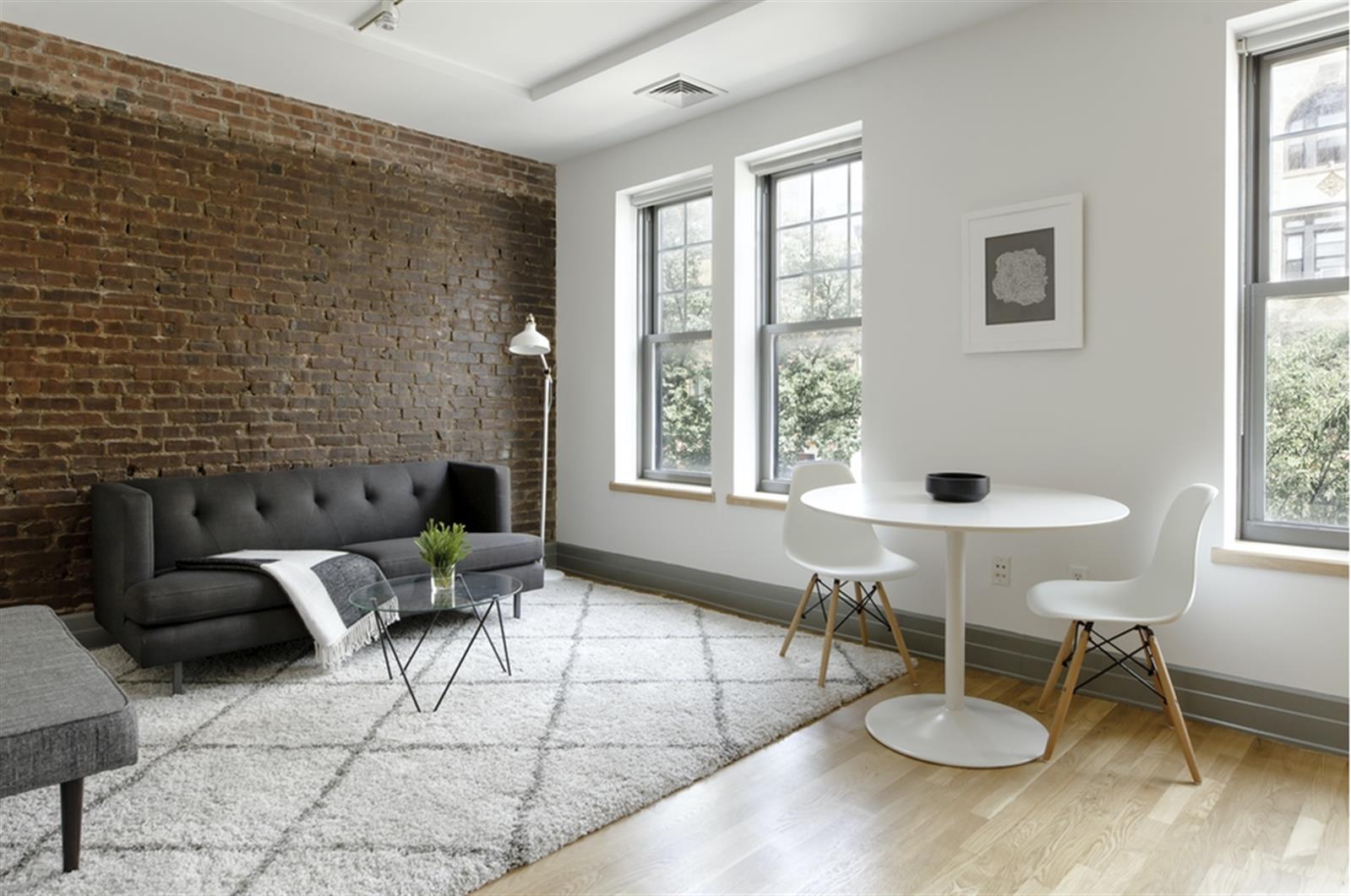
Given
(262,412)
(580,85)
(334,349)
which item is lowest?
(262,412)

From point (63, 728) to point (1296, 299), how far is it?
3912 millimetres

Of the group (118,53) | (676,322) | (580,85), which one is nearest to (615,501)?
(676,322)

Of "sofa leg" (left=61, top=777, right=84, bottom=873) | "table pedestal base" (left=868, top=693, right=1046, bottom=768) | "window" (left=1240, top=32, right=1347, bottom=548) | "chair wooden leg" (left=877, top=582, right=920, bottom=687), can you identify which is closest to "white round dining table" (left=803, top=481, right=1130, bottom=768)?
"table pedestal base" (left=868, top=693, right=1046, bottom=768)

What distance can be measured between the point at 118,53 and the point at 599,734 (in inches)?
151

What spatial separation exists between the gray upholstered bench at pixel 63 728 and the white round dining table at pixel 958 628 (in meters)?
A: 2.05

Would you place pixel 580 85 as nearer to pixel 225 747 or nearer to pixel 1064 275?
pixel 1064 275

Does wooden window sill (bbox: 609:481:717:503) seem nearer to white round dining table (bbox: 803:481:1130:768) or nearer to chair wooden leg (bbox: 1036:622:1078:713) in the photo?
white round dining table (bbox: 803:481:1130:768)

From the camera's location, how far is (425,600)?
3283mm

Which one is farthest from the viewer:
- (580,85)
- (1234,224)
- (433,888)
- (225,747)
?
(580,85)

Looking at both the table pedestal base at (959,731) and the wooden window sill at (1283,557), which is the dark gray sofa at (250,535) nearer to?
the table pedestal base at (959,731)

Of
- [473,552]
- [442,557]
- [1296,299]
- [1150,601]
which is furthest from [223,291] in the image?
[1296,299]

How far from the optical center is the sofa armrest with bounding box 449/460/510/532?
468 cm

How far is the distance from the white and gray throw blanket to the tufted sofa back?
0.66 feet

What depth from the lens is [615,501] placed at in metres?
5.41
